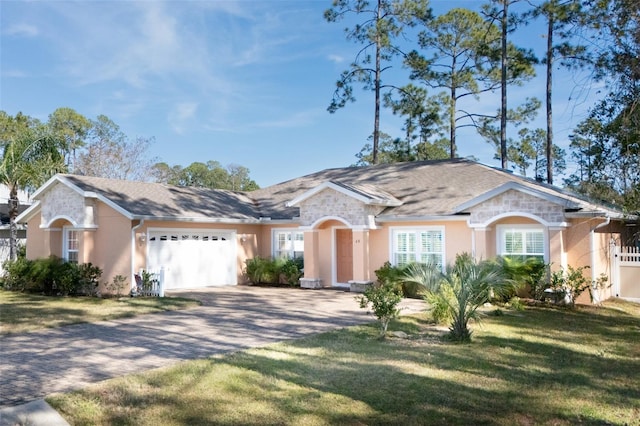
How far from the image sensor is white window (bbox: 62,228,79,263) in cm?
2106

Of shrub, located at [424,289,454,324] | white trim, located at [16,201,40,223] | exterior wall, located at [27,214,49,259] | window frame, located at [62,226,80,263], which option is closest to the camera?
shrub, located at [424,289,454,324]

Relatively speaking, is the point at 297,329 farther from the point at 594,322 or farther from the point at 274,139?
the point at 274,139

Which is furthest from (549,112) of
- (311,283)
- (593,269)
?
(311,283)

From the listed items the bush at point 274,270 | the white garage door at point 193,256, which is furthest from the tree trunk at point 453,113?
the white garage door at point 193,256

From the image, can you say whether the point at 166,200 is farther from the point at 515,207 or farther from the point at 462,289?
the point at 462,289

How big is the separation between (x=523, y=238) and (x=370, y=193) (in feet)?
19.1

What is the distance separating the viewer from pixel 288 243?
2277cm

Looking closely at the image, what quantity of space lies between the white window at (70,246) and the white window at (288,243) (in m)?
8.37

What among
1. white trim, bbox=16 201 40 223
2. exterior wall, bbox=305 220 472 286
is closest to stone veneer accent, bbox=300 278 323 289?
exterior wall, bbox=305 220 472 286

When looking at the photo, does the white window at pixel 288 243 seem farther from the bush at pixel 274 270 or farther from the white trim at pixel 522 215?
the white trim at pixel 522 215

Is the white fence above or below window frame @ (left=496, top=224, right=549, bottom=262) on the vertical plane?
below

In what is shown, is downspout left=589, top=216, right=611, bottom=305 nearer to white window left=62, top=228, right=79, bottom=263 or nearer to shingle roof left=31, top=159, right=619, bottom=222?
shingle roof left=31, top=159, right=619, bottom=222

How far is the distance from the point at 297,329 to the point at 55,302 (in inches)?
386

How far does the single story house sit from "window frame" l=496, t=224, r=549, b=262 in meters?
0.03
